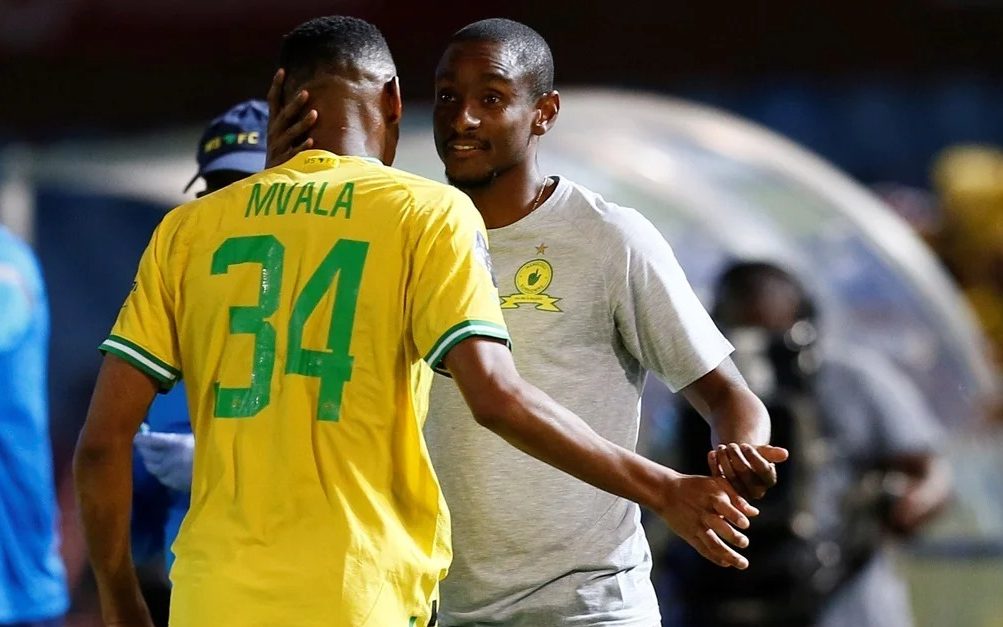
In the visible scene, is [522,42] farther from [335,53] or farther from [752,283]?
[752,283]

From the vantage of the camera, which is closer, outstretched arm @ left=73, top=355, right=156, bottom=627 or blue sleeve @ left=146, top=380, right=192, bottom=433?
outstretched arm @ left=73, top=355, right=156, bottom=627

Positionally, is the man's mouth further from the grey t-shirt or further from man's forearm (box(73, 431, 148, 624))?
man's forearm (box(73, 431, 148, 624))

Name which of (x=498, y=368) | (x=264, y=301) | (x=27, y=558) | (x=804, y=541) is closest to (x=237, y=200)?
(x=264, y=301)

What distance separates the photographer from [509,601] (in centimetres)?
341

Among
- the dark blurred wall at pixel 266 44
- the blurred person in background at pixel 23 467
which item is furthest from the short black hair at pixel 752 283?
the dark blurred wall at pixel 266 44

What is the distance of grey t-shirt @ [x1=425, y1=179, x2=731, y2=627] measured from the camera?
3402 millimetres

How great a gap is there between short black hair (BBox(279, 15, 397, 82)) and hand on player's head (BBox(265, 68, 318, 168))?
0.04 m

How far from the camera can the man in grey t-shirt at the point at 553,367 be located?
3404 mm

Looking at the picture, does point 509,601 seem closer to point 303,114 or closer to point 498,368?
point 498,368

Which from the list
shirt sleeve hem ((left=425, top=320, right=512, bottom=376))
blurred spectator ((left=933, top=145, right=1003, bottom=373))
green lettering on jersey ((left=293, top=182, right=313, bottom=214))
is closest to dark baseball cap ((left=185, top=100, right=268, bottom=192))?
green lettering on jersey ((left=293, top=182, right=313, bottom=214))

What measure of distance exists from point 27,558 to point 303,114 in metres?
2.03

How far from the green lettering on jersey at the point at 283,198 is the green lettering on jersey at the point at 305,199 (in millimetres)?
19

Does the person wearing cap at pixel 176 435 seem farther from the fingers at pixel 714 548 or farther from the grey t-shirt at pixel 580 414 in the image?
the fingers at pixel 714 548

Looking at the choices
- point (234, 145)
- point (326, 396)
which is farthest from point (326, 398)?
point (234, 145)
